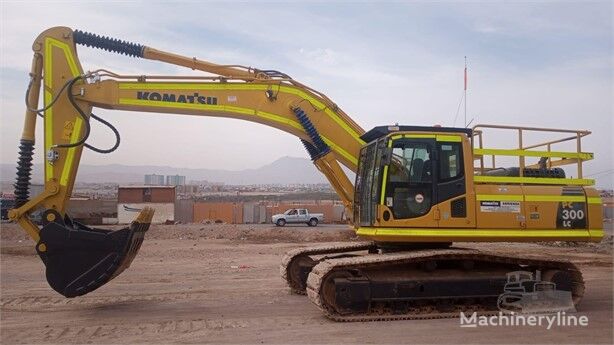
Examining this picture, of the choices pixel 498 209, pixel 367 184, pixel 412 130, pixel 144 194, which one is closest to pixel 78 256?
pixel 367 184

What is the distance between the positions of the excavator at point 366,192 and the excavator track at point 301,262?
92cm

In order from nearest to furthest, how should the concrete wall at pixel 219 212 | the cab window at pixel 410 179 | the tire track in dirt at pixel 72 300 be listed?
the cab window at pixel 410 179 → the tire track in dirt at pixel 72 300 → the concrete wall at pixel 219 212

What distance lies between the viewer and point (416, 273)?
10031mm

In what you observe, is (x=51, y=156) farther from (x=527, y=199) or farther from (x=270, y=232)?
(x=270, y=232)

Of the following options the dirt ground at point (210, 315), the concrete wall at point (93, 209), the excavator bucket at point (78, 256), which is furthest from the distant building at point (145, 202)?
the excavator bucket at point (78, 256)

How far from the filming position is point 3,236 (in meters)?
32.1

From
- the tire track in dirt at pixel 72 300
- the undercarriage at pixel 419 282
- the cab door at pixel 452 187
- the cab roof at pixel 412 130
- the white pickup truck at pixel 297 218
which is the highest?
the cab roof at pixel 412 130

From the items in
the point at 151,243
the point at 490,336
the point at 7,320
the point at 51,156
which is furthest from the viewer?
the point at 151,243

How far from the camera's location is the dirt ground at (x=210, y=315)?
8.55m

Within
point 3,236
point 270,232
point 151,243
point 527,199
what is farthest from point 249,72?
point 3,236

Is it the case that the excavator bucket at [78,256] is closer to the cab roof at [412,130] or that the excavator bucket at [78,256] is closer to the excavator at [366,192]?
the excavator at [366,192]

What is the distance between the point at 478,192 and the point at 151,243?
2115cm

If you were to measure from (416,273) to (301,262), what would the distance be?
3097 mm

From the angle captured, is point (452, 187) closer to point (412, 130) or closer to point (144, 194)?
point (412, 130)
